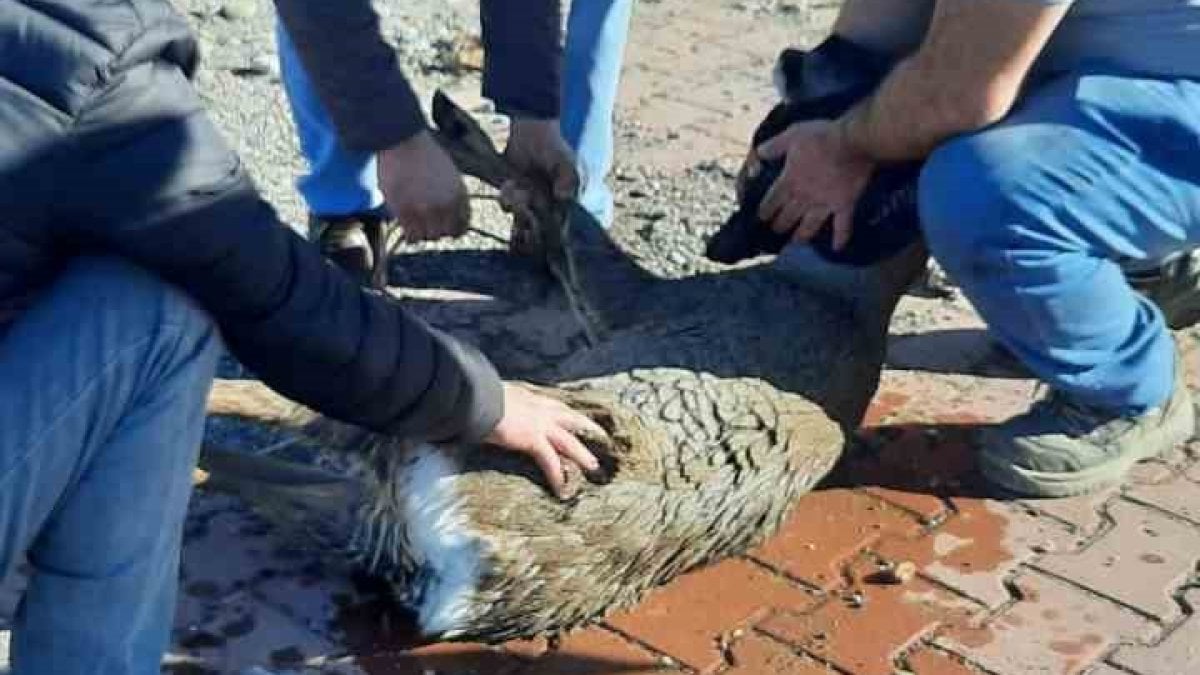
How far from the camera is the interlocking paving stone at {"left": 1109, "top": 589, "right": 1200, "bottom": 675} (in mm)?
3533

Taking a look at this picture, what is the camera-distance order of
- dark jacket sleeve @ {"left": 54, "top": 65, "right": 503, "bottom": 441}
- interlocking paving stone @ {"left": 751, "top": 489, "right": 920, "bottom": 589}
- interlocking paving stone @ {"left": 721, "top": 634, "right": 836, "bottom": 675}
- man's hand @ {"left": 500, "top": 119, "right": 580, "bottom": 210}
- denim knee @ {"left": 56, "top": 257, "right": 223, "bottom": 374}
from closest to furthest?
dark jacket sleeve @ {"left": 54, "top": 65, "right": 503, "bottom": 441} → denim knee @ {"left": 56, "top": 257, "right": 223, "bottom": 374} → interlocking paving stone @ {"left": 721, "top": 634, "right": 836, "bottom": 675} → interlocking paving stone @ {"left": 751, "top": 489, "right": 920, "bottom": 589} → man's hand @ {"left": 500, "top": 119, "right": 580, "bottom": 210}

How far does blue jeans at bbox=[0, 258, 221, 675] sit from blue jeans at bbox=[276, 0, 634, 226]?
1.71 meters

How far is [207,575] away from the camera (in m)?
3.65

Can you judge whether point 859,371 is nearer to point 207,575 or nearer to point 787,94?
point 787,94

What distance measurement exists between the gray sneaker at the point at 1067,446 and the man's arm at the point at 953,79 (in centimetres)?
58

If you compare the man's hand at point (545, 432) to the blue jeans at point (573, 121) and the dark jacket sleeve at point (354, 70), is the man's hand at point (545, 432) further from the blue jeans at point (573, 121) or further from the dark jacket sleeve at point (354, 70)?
the blue jeans at point (573, 121)

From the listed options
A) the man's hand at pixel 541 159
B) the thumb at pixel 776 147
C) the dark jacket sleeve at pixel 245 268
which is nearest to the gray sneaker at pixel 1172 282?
the thumb at pixel 776 147

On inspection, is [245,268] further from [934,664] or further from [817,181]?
[817,181]

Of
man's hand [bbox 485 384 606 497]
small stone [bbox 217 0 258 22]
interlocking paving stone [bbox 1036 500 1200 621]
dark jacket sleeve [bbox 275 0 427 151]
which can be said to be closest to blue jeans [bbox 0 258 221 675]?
man's hand [bbox 485 384 606 497]

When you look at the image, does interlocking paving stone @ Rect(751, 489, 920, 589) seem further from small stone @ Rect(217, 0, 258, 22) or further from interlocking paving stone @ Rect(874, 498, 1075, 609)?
small stone @ Rect(217, 0, 258, 22)

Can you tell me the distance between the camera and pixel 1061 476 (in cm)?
405

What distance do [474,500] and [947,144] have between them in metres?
1.24

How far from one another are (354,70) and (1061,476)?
1541mm

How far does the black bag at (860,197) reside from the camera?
13.4 feet
